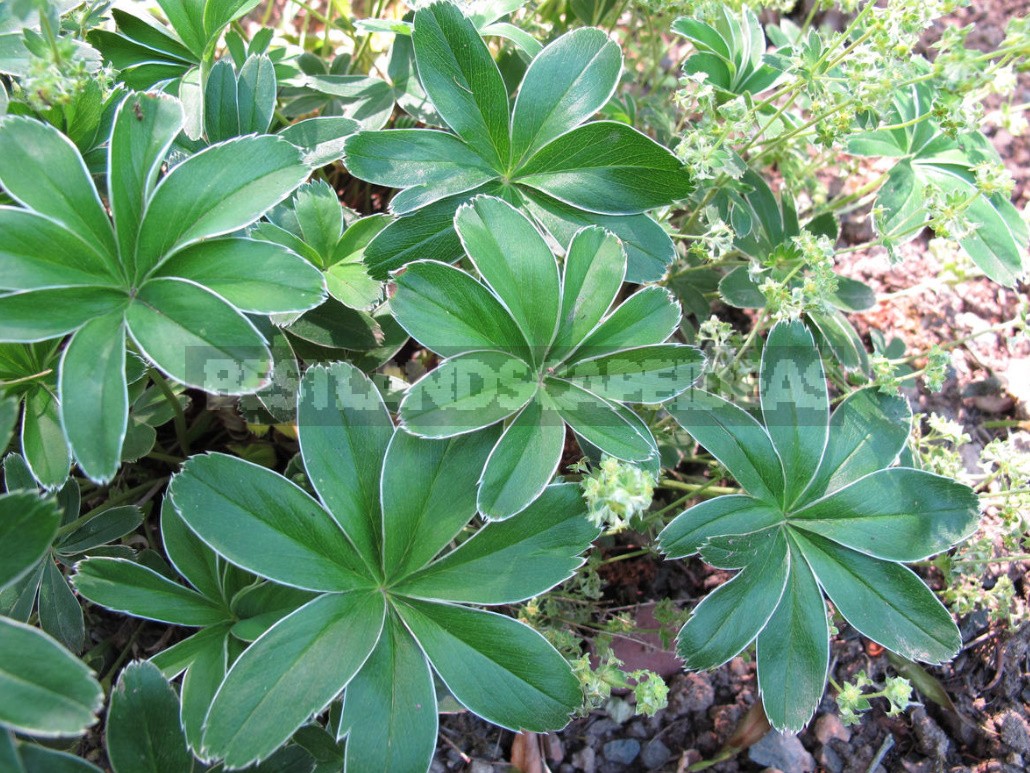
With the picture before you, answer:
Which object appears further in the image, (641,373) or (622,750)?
(622,750)

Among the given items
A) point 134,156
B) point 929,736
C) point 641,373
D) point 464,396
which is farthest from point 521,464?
point 929,736

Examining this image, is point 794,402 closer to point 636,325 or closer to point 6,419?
point 636,325

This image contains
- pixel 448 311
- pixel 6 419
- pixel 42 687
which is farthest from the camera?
pixel 448 311

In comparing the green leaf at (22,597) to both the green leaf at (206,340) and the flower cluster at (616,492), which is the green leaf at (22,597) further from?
the flower cluster at (616,492)

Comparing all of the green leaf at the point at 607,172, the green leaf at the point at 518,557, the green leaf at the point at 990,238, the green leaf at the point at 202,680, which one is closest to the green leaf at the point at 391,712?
the green leaf at the point at 518,557

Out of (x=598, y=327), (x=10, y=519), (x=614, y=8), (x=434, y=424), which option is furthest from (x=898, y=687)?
(x=614, y=8)

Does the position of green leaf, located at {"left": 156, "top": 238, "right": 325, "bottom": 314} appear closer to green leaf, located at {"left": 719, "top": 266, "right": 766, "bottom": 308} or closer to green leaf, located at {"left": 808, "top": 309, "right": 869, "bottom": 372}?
green leaf, located at {"left": 719, "top": 266, "right": 766, "bottom": 308}
